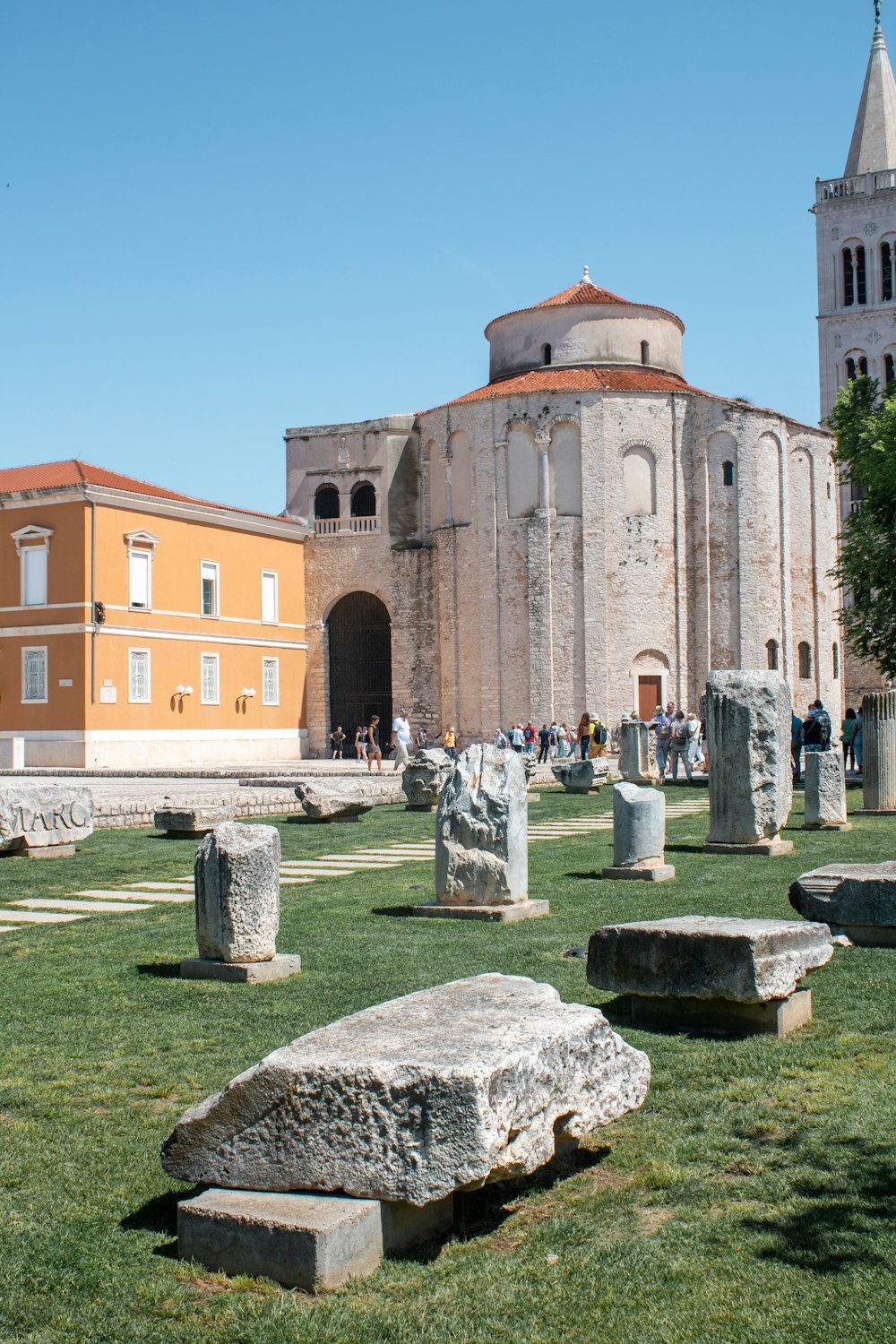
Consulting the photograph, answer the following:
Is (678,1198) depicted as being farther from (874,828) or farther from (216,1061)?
(874,828)

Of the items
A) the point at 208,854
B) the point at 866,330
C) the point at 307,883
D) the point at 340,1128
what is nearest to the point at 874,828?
the point at 307,883

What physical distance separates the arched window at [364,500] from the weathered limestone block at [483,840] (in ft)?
115

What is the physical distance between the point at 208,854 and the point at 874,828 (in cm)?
981

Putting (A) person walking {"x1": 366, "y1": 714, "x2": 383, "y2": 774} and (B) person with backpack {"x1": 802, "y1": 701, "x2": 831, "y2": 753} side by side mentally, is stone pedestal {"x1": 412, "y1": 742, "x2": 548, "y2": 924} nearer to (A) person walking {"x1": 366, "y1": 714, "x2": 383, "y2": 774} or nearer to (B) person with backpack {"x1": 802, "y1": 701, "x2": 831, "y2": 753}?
(B) person with backpack {"x1": 802, "y1": 701, "x2": 831, "y2": 753}

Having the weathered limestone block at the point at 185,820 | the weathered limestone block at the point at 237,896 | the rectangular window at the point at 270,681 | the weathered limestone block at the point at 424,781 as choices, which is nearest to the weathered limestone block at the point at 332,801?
the weathered limestone block at the point at 185,820

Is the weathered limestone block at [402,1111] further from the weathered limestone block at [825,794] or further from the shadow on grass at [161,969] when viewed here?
the weathered limestone block at [825,794]

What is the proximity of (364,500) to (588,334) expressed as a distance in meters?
9.23

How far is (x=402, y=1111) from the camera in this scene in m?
3.28

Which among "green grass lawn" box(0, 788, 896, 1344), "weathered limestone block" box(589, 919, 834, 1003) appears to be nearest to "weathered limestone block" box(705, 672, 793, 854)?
"green grass lawn" box(0, 788, 896, 1344)

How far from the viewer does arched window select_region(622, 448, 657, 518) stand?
39875 millimetres

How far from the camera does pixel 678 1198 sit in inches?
144

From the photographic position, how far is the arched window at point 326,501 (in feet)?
145

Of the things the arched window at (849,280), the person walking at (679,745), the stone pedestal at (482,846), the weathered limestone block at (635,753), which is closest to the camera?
the stone pedestal at (482,846)

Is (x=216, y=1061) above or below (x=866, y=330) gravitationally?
below
